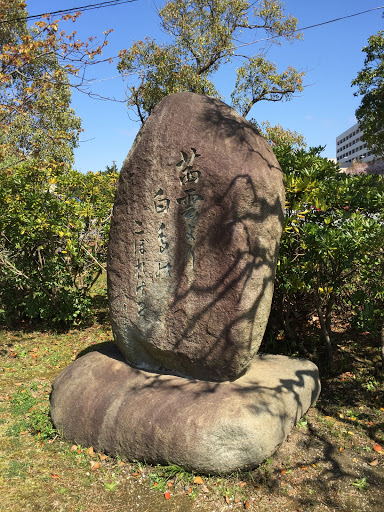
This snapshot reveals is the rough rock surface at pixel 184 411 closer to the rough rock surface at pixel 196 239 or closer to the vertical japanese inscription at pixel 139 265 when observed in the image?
the rough rock surface at pixel 196 239

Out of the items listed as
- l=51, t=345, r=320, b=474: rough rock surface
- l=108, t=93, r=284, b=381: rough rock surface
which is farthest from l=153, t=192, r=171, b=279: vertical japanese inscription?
l=51, t=345, r=320, b=474: rough rock surface

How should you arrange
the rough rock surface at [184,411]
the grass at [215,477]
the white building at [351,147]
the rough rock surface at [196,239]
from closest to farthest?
the grass at [215,477], the rough rock surface at [184,411], the rough rock surface at [196,239], the white building at [351,147]

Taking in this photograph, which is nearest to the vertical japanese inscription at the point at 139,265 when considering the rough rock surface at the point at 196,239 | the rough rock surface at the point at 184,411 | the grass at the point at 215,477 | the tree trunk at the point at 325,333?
the rough rock surface at the point at 196,239

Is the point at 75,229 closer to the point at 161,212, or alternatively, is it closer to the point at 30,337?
the point at 30,337

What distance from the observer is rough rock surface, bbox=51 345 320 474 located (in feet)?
10.8

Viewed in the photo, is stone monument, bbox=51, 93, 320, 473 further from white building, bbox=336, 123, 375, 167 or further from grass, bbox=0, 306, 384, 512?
white building, bbox=336, 123, 375, 167

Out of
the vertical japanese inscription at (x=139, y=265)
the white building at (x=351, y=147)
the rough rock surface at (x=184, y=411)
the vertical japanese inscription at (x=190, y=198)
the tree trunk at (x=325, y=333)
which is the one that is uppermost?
the white building at (x=351, y=147)

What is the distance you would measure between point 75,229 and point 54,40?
10.7 feet

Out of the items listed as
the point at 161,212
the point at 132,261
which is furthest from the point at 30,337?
the point at 161,212

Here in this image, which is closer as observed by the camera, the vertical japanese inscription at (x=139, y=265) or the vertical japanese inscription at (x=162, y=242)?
the vertical japanese inscription at (x=162, y=242)

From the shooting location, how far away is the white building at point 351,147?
6450 cm

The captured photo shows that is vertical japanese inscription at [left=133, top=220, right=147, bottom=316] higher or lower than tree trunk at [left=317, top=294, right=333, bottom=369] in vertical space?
higher

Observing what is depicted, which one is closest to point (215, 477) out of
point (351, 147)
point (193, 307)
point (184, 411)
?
point (184, 411)

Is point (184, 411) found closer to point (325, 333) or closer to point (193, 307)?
point (193, 307)
